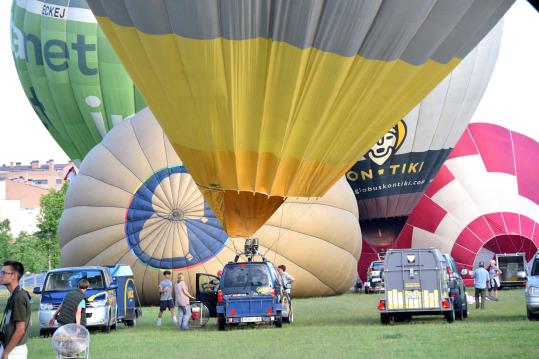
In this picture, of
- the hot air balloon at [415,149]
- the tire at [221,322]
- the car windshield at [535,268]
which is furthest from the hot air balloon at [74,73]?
the car windshield at [535,268]

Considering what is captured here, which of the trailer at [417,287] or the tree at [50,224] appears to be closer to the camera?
the trailer at [417,287]

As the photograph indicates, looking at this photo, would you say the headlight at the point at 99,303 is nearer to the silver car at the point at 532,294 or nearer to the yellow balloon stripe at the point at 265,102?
the yellow balloon stripe at the point at 265,102

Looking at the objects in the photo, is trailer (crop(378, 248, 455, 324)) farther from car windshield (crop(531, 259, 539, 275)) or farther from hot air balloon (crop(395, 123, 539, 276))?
hot air balloon (crop(395, 123, 539, 276))

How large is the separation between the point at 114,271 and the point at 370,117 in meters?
7.77

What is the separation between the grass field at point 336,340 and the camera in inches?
490

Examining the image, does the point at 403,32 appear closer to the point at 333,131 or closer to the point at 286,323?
the point at 333,131

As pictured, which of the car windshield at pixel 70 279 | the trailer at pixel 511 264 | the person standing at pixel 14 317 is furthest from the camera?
the trailer at pixel 511 264

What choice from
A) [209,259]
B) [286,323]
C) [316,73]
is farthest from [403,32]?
[209,259]

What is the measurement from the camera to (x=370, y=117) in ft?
41.6

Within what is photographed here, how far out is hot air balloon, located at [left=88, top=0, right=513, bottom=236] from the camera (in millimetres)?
11422

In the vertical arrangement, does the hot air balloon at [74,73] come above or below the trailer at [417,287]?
above

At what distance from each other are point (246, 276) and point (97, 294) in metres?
2.52

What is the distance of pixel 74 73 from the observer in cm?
3109

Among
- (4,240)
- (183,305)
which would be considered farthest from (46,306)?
(4,240)
